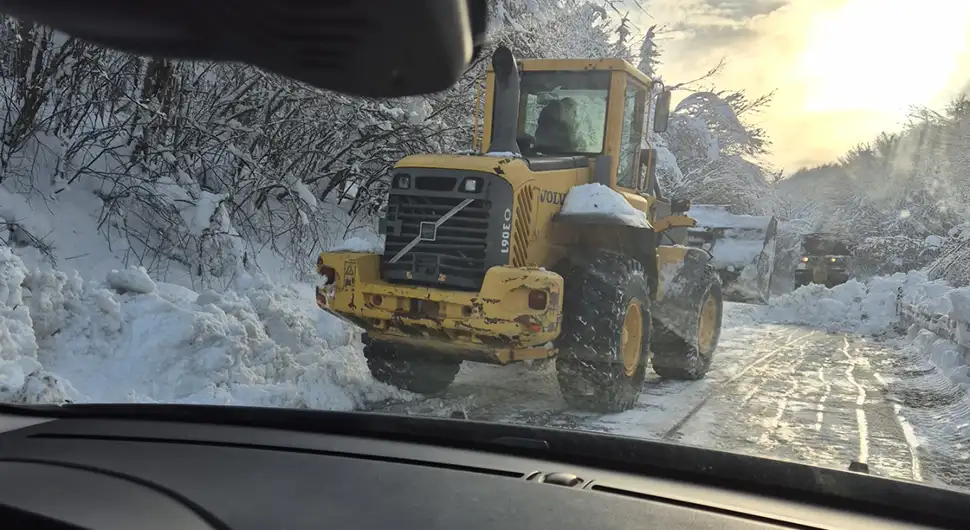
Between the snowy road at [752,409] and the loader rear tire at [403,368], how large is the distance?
0.21m

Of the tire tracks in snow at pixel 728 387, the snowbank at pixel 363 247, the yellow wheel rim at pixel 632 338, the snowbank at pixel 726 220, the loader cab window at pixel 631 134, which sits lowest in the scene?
the tire tracks in snow at pixel 728 387

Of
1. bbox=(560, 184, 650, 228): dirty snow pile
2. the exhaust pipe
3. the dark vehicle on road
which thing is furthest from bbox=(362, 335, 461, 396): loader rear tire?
the dark vehicle on road

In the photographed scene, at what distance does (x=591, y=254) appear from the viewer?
664 centimetres

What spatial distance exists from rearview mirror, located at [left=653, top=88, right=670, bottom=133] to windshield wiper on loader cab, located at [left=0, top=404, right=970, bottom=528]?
5.18m

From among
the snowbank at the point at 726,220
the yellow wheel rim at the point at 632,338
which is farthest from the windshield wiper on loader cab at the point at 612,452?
the snowbank at the point at 726,220

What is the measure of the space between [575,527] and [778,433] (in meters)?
4.24

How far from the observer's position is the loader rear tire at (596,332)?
611 cm

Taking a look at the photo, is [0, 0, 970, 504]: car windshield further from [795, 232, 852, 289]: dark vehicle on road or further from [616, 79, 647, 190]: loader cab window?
[795, 232, 852, 289]: dark vehicle on road

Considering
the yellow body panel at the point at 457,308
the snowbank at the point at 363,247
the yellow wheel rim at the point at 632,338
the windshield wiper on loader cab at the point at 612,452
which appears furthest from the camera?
the yellow wheel rim at the point at 632,338

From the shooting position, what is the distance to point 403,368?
687 centimetres

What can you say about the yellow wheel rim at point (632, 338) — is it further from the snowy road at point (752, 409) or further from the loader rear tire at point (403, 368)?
the loader rear tire at point (403, 368)

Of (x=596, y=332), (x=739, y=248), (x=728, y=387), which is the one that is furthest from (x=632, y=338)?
(x=739, y=248)

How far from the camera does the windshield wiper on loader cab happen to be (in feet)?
7.09

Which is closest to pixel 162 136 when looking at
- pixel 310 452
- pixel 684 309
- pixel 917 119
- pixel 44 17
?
pixel 684 309
